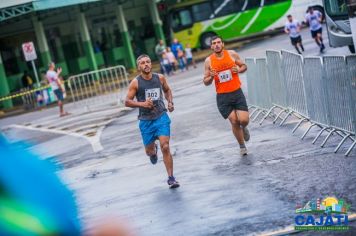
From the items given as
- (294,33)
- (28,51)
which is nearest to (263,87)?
(294,33)

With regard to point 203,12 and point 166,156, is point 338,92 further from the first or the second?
point 203,12

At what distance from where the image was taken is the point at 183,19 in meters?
46.7

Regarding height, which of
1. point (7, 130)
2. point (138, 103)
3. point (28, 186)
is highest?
point (28, 186)

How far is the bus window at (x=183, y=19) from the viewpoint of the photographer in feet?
153

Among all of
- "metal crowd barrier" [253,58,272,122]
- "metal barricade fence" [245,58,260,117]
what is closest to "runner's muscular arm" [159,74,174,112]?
"metal crowd barrier" [253,58,272,122]

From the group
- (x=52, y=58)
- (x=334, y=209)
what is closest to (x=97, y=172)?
(x=334, y=209)

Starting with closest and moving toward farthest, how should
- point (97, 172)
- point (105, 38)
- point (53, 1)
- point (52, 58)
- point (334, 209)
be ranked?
point (334, 209), point (97, 172), point (53, 1), point (52, 58), point (105, 38)

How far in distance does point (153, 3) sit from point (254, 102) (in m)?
31.8

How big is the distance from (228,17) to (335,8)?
2403cm

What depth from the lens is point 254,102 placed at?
16.1m

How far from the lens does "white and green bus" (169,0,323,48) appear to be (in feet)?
148

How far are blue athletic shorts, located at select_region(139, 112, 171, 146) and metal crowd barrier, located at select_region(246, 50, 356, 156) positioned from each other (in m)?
2.31

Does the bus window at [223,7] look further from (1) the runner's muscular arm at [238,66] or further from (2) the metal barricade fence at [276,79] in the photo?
(1) the runner's muscular arm at [238,66]

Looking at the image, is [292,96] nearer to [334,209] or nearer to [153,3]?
[334,209]
